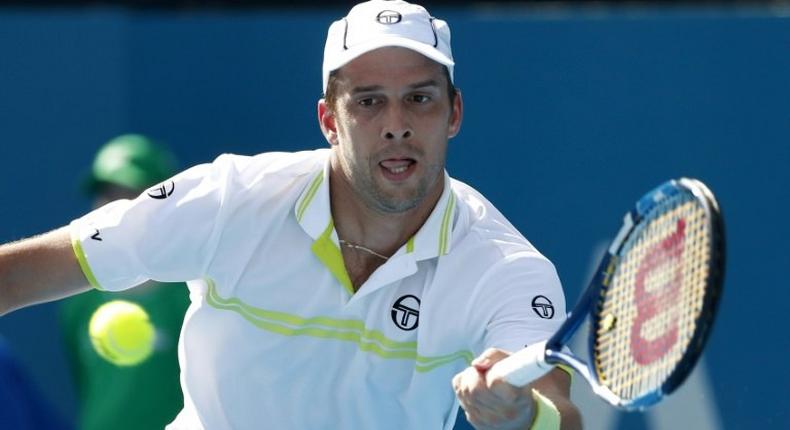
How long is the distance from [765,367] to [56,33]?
2.94 meters

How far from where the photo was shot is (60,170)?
6.43 meters

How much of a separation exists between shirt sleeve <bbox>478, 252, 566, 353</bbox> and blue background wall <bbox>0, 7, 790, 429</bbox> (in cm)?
218

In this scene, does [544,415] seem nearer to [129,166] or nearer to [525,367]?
[525,367]

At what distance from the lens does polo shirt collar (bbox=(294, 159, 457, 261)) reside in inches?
153

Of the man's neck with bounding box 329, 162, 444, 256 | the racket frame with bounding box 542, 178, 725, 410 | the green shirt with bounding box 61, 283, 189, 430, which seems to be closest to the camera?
the racket frame with bounding box 542, 178, 725, 410

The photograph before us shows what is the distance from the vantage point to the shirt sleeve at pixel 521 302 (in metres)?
3.61

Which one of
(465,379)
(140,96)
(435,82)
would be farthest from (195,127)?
(465,379)

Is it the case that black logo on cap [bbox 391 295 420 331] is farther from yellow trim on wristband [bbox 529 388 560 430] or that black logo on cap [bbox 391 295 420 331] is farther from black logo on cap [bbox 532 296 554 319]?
yellow trim on wristband [bbox 529 388 560 430]

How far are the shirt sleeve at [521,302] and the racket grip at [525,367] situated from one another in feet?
1.03

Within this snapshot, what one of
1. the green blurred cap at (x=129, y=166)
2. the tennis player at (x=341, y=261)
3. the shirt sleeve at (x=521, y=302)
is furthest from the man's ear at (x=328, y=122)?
the green blurred cap at (x=129, y=166)

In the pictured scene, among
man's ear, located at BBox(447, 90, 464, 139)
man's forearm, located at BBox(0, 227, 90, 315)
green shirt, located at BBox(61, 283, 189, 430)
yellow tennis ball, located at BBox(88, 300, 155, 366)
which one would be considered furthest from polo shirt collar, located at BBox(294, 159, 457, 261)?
green shirt, located at BBox(61, 283, 189, 430)

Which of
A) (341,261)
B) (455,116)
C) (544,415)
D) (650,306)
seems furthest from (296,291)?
(650,306)

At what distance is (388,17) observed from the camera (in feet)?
12.8

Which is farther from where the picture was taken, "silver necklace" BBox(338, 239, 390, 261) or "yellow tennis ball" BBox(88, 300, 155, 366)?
"yellow tennis ball" BBox(88, 300, 155, 366)
